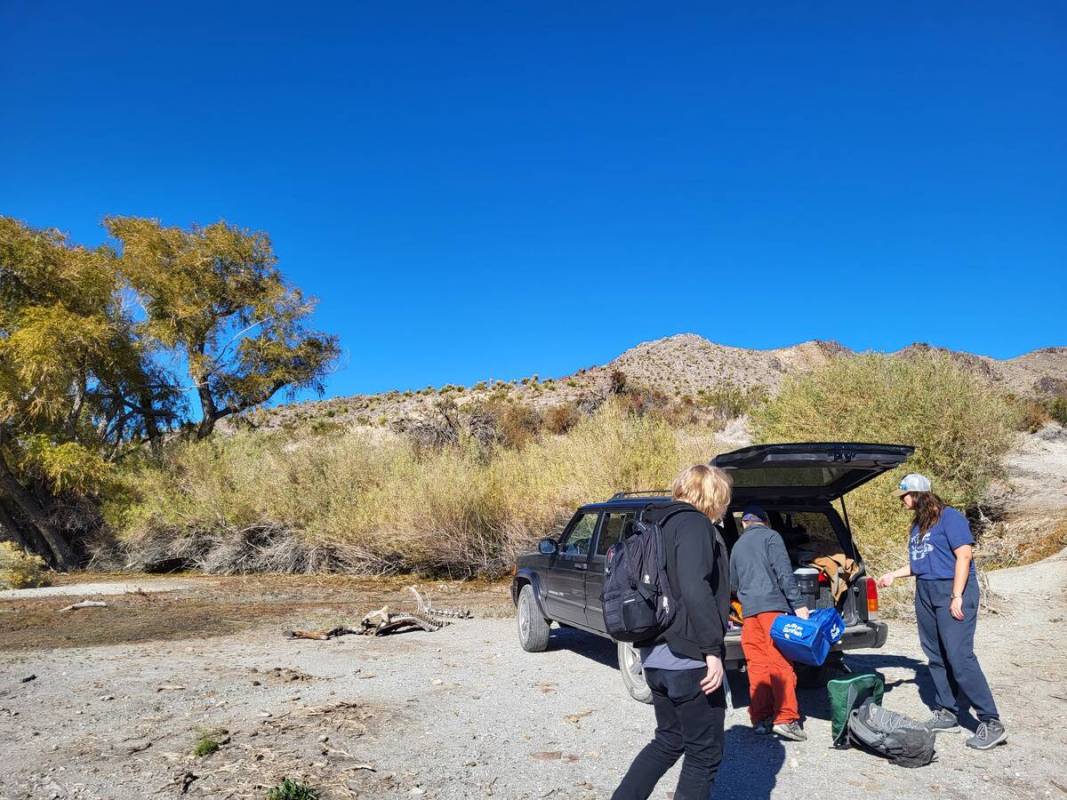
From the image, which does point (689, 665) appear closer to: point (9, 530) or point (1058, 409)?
point (9, 530)

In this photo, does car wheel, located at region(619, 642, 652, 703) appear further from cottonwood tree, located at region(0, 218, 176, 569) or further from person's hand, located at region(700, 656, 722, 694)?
cottonwood tree, located at region(0, 218, 176, 569)

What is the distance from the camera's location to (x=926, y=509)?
527 cm

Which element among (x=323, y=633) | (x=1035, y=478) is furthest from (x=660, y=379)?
(x=323, y=633)

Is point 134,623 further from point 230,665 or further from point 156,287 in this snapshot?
point 156,287

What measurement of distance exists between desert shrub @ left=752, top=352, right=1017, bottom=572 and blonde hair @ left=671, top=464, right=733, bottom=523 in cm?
1425

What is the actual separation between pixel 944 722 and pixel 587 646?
4.24 metres

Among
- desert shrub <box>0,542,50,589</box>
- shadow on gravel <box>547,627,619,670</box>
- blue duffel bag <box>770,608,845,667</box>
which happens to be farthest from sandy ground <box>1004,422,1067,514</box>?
desert shrub <box>0,542,50,589</box>

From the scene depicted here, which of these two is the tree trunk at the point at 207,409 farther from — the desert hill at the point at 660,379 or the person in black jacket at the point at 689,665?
the person in black jacket at the point at 689,665

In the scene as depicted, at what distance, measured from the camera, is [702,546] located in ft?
10.4

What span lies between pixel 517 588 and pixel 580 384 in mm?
42272

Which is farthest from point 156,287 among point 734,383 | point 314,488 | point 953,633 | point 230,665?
point 734,383

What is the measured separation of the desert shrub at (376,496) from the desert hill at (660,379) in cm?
1997

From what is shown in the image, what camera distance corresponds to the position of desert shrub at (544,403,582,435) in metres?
33.7

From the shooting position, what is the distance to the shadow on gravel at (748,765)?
4344mm
